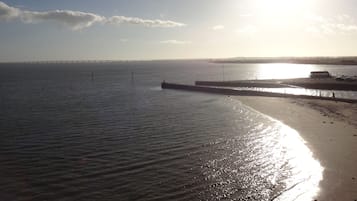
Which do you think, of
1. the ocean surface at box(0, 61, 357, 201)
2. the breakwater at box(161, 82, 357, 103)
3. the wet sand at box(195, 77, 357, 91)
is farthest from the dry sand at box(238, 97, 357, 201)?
the wet sand at box(195, 77, 357, 91)

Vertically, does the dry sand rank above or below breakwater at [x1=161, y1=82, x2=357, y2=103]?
below

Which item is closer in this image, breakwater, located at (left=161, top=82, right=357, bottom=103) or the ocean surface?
the ocean surface

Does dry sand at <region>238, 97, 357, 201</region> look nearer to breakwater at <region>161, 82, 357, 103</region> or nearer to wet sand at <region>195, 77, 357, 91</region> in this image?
breakwater at <region>161, 82, 357, 103</region>

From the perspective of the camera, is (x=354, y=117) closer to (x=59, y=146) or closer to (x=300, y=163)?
(x=300, y=163)

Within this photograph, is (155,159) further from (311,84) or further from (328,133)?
(311,84)

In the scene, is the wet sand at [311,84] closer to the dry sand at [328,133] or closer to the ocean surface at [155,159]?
the dry sand at [328,133]

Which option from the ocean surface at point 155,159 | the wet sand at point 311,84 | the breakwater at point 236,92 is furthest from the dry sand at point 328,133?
the wet sand at point 311,84

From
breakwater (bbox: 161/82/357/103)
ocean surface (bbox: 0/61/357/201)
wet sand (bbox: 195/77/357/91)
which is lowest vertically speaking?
ocean surface (bbox: 0/61/357/201)

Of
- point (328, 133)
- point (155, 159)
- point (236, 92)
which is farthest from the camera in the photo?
point (236, 92)

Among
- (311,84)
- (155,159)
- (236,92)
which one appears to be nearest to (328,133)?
(155,159)

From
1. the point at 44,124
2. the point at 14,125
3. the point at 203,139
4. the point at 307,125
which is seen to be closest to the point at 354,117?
the point at 307,125
